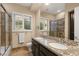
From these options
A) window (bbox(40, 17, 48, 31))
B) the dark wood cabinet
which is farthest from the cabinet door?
window (bbox(40, 17, 48, 31))

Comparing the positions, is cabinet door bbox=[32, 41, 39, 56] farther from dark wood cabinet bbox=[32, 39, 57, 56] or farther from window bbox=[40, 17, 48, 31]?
window bbox=[40, 17, 48, 31]

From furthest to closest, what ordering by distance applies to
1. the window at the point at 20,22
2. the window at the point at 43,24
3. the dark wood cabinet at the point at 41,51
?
the window at the point at 43,24, the window at the point at 20,22, the dark wood cabinet at the point at 41,51

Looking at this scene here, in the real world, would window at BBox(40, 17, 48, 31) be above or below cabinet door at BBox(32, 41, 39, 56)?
above

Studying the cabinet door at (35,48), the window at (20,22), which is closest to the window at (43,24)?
the window at (20,22)

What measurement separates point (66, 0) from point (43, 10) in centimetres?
92

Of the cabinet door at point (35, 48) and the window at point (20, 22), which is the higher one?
the window at point (20, 22)

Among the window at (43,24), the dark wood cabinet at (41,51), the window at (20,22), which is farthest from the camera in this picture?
the window at (43,24)

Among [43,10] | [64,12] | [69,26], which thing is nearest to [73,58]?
[69,26]

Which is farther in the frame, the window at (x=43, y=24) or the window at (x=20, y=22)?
the window at (x=43, y=24)

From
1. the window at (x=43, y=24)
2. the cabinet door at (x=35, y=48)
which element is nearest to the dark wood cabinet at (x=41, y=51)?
the cabinet door at (x=35, y=48)

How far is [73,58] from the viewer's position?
4.20ft

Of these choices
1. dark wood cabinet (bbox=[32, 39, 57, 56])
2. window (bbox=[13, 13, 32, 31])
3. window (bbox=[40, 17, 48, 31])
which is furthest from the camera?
window (bbox=[40, 17, 48, 31])

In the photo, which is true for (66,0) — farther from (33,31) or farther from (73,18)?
(33,31)

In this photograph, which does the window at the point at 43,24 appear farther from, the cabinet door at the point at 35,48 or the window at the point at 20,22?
the cabinet door at the point at 35,48
